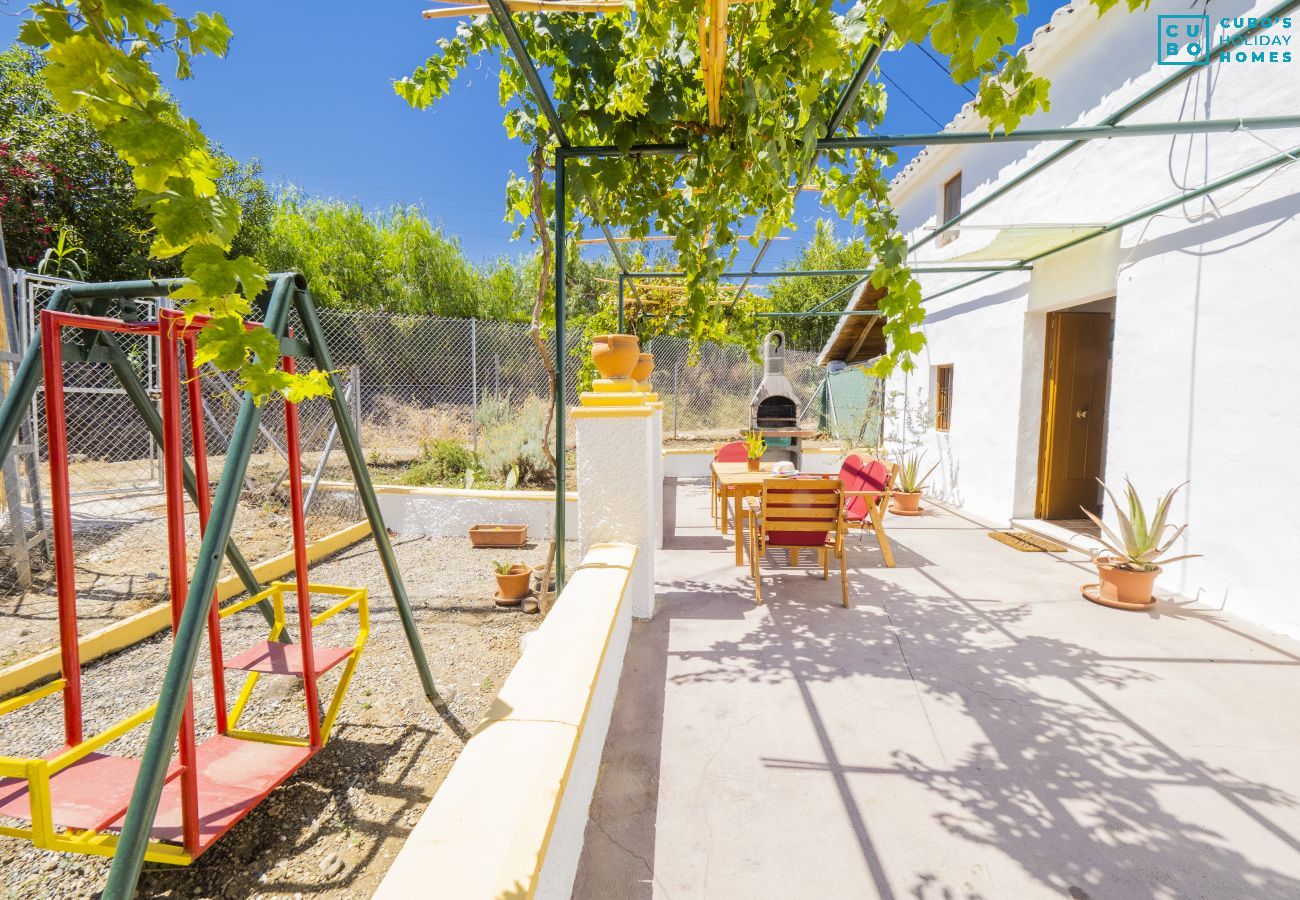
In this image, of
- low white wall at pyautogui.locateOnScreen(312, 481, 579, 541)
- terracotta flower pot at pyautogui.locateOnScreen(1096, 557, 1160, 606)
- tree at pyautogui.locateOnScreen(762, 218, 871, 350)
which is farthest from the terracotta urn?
tree at pyautogui.locateOnScreen(762, 218, 871, 350)

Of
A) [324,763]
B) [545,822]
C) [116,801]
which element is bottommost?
[324,763]

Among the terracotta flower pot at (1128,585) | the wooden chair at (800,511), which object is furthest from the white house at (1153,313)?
the wooden chair at (800,511)

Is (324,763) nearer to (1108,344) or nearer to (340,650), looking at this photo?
(340,650)

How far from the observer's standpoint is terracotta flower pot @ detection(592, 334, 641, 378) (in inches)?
143

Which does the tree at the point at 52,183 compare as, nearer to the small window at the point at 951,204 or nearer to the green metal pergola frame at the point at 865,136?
the green metal pergola frame at the point at 865,136

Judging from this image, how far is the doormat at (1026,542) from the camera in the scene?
5.26 m

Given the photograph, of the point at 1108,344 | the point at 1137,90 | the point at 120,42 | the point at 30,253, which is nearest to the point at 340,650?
the point at 120,42

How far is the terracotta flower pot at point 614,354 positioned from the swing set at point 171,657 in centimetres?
168

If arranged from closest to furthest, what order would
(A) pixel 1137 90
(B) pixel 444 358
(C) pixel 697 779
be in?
(C) pixel 697 779 < (A) pixel 1137 90 < (B) pixel 444 358

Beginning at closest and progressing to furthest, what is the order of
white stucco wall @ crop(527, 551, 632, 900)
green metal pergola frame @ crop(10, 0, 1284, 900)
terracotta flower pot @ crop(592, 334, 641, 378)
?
green metal pergola frame @ crop(10, 0, 1284, 900), white stucco wall @ crop(527, 551, 632, 900), terracotta flower pot @ crop(592, 334, 641, 378)

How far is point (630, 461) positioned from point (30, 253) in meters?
12.2

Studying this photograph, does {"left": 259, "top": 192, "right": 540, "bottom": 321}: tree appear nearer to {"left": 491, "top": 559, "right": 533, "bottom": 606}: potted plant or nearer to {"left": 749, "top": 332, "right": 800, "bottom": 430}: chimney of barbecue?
{"left": 749, "top": 332, "right": 800, "bottom": 430}: chimney of barbecue

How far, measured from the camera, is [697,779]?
7.14ft

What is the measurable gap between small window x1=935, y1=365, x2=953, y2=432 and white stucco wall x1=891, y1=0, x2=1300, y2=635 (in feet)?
4.56
